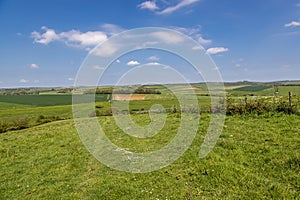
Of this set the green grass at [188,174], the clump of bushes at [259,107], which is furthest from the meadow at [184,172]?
the clump of bushes at [259,107]

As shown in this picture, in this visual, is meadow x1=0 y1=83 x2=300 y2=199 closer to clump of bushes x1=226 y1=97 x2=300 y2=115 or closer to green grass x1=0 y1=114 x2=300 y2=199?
green grass x1=0 y1=114 x2=300 y2=199

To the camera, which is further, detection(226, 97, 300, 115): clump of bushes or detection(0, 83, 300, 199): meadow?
detection(226, 97, 300, 115): clump of bushes

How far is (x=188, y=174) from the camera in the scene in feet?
29.1

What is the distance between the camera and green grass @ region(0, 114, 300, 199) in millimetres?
7613

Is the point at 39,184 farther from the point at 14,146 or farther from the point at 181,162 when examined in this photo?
the point at 14,146

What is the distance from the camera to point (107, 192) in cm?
816

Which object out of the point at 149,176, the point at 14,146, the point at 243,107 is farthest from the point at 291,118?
the point at 14,146

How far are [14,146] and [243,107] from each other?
17.5m

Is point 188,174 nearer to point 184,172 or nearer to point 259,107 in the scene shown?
point 184,172

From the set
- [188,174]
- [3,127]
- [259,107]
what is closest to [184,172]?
[188,174]

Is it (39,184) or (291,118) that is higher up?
(291,118)

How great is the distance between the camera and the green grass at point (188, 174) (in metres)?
7.61

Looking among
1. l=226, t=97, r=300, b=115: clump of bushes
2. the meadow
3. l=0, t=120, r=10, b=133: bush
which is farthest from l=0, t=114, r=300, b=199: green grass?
l=0, t=120, r=10, b=133: bush

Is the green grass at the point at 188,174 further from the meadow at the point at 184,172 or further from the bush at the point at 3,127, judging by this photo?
the bush at the point at 3,127
